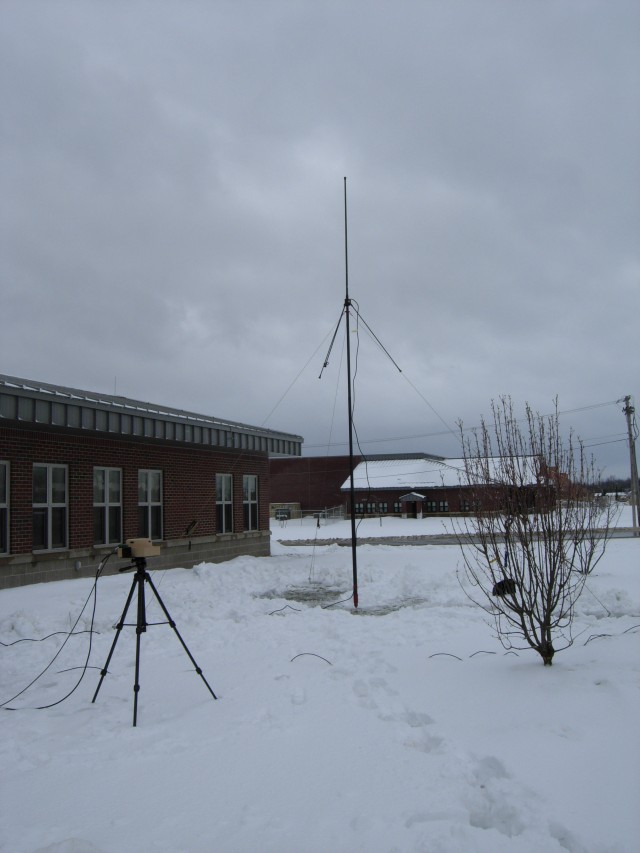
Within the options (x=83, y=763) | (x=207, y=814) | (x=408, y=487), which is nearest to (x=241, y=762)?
(x=207, y=814)

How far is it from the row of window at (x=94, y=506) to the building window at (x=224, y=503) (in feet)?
0.69

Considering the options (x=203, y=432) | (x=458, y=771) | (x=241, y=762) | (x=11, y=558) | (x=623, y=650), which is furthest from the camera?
(x=203, y=432)

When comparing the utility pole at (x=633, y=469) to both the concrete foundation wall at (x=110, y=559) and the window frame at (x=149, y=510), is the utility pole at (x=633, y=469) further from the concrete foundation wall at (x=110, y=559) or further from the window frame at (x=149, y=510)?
the window frame at (x=149, y=510)

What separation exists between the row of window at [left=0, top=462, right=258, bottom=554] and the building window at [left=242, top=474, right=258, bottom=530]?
5.69ft

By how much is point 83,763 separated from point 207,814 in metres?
1.52

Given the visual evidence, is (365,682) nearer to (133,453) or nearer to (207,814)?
(207,814)

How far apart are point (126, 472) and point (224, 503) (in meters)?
4.47

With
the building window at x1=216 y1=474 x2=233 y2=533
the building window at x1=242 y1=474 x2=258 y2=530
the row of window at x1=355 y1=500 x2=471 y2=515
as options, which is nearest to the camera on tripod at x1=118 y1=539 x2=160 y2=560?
the building window at x1=216 y1=474 x2=233 y2=533

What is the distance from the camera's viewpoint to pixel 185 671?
8.18 metres

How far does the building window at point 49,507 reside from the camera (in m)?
14.1

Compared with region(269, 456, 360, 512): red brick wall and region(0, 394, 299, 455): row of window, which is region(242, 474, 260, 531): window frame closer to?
region(0, 394, 299, 455): row of window

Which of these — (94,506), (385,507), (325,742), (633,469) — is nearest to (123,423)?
(94,506)

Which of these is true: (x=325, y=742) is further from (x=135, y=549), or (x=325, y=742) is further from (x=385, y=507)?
(x=385, y=507)

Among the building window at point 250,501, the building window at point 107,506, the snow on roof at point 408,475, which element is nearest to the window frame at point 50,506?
the building window at point 107,506
